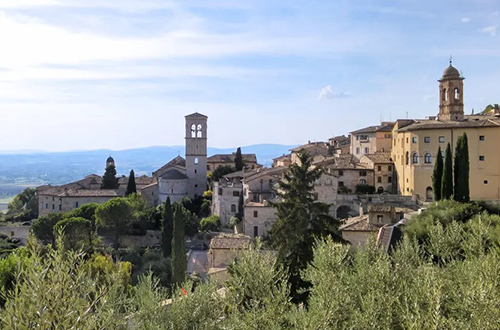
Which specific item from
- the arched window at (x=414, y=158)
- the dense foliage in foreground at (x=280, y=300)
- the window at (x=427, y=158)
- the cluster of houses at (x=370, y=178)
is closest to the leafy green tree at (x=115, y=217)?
the cluster of houses at (x=370, y=178)

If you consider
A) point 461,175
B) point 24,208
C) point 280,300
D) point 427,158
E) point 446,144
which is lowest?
point 24,208

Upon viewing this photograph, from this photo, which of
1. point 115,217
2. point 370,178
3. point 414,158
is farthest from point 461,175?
point 115,217

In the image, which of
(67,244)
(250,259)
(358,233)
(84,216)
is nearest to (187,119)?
(84,216)

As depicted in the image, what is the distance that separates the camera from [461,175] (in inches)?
1363

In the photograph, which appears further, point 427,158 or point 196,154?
point 196,154

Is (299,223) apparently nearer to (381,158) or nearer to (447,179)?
(447,179)

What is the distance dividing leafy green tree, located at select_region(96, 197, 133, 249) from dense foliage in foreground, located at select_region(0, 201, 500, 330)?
112ft

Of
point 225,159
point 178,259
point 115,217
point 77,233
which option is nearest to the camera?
point 178,259

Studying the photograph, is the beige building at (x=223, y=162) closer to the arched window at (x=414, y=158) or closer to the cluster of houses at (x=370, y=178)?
the cluster of houses at (x=370, y=178)

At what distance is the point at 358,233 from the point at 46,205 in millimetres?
44164

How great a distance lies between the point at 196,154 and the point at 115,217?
16.6 meters

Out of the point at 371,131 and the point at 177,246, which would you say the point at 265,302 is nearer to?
the point at 177,246

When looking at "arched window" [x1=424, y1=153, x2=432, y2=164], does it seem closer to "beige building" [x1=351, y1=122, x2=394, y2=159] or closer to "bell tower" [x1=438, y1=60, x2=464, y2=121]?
"bell tower" [x1=438, y1=60, x2=464, y2=121]

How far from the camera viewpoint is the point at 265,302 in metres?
12.0
